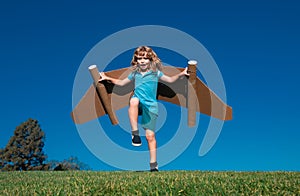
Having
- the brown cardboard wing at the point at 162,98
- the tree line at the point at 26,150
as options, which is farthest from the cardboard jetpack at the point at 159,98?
the tree line at the point at 26,150

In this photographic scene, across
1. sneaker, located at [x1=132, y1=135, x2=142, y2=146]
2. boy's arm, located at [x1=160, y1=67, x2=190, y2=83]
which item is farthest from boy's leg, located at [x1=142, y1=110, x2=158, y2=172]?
boy's arm, located at [x1=160, y1=67, x2=190, y2=83]

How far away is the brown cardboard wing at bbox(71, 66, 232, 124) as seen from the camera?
26.6ft

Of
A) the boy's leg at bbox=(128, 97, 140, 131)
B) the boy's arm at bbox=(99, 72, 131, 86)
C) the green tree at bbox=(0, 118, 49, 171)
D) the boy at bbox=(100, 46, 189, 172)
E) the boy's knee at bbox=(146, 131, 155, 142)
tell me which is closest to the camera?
the boy's leg at bbox=(128, 97, 140, 131)

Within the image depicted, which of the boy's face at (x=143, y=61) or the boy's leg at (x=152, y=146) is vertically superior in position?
the boy's face at (x=143, y=61)

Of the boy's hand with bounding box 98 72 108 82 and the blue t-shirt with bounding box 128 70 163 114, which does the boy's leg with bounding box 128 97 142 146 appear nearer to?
the blue t-shirt with bounding box 128 70 163 114

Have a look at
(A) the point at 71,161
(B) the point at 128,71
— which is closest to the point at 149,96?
(B) the point at 128,71

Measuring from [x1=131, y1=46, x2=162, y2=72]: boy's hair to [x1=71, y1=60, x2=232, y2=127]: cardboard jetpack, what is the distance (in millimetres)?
280

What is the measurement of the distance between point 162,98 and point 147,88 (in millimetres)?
1198

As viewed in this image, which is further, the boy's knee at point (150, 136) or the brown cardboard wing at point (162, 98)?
the brown cardboard wing at point (162, 98)

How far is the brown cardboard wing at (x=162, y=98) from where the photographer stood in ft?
26.6

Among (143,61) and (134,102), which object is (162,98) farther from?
(134,102)

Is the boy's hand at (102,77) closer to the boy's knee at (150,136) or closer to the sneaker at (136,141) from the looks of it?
the boy's knee at (150,136)

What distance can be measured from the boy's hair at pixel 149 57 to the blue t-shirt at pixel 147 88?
13 centimetres

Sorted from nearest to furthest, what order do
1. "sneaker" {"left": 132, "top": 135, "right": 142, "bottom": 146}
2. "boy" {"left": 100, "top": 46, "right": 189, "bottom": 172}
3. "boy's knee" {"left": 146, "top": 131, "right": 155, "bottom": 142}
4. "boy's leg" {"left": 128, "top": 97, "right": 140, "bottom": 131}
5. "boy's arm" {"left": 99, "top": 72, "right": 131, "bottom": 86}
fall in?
1. "sneaker" {"left": 132, "top": 135, "right": 142, "bottom": 146}
2. "boy's leg" {"left": 128, "top": 97, "right": 140, "bottom": 131}
3. "boy" {"left": 100, "top": 46, "right": 189, "bottom": 172}
4. "boy's knee" {"left": 146, "top": 131, "right": 155, "bottom": 142}
5. "boy's arm" {"left": 99, "top": 72, "right": 131, "bottom": 86}
